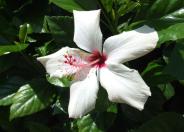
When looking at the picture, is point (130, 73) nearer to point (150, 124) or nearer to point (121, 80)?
point (121, 80)

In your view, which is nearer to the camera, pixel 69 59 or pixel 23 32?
pixel 69 59

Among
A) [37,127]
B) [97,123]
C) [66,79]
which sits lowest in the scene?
[37,127]

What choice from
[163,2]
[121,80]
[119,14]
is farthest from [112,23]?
[121,80]

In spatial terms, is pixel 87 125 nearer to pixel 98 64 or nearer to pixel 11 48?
pixel 98 64

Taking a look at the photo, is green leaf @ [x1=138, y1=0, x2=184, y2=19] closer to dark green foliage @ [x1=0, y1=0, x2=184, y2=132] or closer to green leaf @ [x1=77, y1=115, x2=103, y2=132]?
dark green foliage @ [x1=0, y1=0, x2=184, y2=132]

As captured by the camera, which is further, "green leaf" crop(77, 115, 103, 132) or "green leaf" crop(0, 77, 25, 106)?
"green leaf" crop(0, 77, 25, 106)

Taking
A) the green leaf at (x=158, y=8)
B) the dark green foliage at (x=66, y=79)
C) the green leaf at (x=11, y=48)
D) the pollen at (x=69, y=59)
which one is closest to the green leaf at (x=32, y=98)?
the dark green foliage at (x=66, y=79)

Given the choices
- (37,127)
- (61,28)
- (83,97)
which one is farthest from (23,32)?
(83,97)

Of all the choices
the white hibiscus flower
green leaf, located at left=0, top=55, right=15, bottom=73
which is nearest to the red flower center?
the white hibiscus flower
